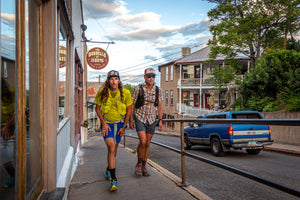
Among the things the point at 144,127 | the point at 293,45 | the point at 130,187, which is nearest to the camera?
the point at 130,187

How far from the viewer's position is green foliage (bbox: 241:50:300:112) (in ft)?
54.5

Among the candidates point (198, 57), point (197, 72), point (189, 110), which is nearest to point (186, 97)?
point (197, 72)

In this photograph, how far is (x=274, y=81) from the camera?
17.8 meters

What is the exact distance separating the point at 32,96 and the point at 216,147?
830 centimetres

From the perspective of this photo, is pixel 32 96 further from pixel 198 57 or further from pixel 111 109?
pixel 198 57

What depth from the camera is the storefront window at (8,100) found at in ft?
5.46

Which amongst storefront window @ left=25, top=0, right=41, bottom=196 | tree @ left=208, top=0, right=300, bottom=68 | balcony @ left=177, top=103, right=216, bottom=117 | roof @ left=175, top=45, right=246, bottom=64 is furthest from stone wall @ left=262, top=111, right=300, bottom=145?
roof @ left=175, top=45, right=246, bottom=64

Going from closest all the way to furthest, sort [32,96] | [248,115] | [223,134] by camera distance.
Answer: [32,96]
[248,115]
[223,134]

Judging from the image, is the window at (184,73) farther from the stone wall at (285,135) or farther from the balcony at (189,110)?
the stone wall at (285,135)

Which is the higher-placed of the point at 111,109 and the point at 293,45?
the point at 293,45

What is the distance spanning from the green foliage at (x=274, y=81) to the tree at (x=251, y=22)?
267 centimetres

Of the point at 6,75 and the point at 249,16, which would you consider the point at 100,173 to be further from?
the point at 249,16

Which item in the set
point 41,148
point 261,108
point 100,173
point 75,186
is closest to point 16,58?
point 41,148

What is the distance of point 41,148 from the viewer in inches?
119
